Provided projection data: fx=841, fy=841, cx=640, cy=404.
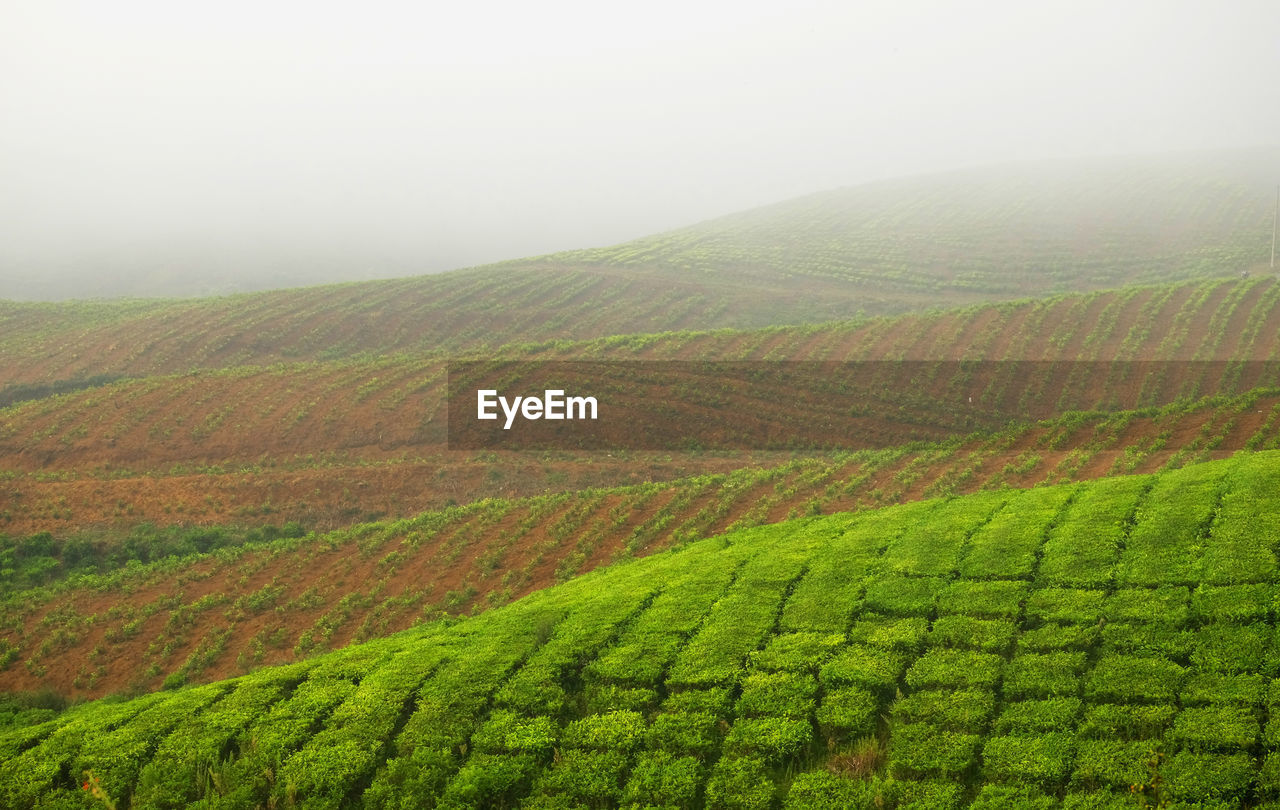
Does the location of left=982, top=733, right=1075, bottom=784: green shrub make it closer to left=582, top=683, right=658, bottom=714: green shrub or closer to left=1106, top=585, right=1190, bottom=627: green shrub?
left=1106, top=585, right=1190, bottom=627: green shrub

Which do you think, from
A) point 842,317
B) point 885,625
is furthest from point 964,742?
point 842,317

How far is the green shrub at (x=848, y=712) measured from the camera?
1084cm

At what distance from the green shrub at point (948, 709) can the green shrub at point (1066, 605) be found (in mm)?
2088

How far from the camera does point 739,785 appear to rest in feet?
33.1

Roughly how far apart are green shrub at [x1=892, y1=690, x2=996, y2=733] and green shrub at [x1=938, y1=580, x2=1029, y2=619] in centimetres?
199

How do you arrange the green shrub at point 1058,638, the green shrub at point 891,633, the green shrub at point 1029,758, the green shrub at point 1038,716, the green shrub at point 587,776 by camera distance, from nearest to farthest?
the green shrub at point 1029,758 < the green shrub at point 1038,716 < the green shrub at point 587,776 < the green shrub at point 1058,638 < the green shrub at point 891,633

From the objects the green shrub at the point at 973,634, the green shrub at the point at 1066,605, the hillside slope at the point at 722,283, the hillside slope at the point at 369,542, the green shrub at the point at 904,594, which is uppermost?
the hillside slope at the point at 722,283

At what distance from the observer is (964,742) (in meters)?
10.1

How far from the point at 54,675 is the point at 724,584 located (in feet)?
45.3

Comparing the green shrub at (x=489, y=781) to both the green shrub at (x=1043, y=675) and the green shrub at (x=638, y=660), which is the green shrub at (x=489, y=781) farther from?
the green shrub at (x=1043, y=675)

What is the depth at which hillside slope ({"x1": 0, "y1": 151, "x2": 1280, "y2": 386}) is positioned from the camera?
163ft

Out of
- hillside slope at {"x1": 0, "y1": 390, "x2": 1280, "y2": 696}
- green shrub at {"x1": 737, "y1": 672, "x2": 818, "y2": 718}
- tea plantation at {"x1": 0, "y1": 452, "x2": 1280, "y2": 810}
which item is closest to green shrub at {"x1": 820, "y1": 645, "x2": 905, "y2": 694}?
tea plantation at {"x1": 0, "y1": 452, "x2": 1280, "y2": 810}

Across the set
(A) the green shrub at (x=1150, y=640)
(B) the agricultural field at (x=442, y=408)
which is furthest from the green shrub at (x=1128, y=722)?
(B) the agricultural field at (x=442, y=408)

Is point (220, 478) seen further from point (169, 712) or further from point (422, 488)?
point (169, 712)
